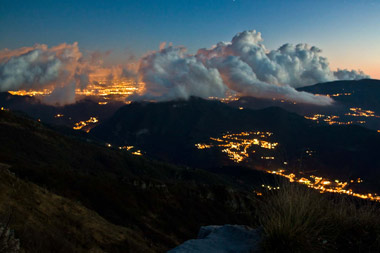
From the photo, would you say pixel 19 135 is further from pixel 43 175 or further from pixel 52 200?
pixel 52 200

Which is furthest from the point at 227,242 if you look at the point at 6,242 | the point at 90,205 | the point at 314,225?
the point at 90,205

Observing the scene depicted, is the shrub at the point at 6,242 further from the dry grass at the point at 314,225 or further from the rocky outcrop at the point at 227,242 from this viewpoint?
the dry grass at the point at 314,225

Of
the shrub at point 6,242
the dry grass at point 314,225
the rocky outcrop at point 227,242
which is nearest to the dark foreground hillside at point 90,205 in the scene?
the rocky outcrop at point 227,242

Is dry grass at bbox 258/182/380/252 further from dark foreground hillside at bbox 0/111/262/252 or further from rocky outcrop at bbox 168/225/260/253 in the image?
dark foreground hillside at bbox 0/111/262/252

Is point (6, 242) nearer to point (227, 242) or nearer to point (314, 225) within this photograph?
point (227, 242)

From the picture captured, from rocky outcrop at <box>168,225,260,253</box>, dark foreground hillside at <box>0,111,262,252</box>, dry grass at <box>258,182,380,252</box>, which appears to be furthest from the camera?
dark foreground hillside at <box>0,111,262,252</box>

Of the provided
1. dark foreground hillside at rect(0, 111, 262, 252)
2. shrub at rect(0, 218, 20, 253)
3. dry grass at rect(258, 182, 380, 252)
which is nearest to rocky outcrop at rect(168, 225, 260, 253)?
dry grass at rect(258, 182, 380, 252)
